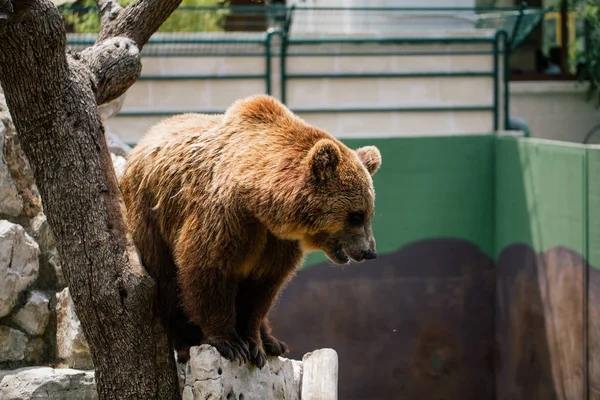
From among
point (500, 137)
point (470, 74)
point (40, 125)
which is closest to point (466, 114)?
point (470, 74)

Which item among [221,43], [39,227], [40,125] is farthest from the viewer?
[221,43]

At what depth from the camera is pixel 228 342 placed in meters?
3.60

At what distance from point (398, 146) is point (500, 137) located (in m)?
1.06

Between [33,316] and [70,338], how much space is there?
9.7 inches

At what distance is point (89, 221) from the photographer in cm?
332

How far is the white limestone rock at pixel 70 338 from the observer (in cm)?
435

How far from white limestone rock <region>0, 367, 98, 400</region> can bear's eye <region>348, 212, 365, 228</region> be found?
1.65 metres

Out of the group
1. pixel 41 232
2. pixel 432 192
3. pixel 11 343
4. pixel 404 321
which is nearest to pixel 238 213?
pixel 41 232

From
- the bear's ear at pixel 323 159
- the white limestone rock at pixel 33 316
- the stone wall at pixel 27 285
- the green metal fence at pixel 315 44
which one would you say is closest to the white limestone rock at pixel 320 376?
the stone wall at pixel 27 285

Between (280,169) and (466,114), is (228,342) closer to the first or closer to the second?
(280,169)

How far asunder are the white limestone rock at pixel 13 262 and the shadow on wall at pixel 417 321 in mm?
3918

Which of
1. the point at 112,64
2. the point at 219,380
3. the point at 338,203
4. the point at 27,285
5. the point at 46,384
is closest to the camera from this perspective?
the point at 219,380

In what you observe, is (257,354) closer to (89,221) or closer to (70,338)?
(89,221)

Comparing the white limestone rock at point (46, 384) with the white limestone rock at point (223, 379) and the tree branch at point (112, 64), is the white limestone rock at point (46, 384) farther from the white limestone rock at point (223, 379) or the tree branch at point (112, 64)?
the tree branch at point (112, 64)
